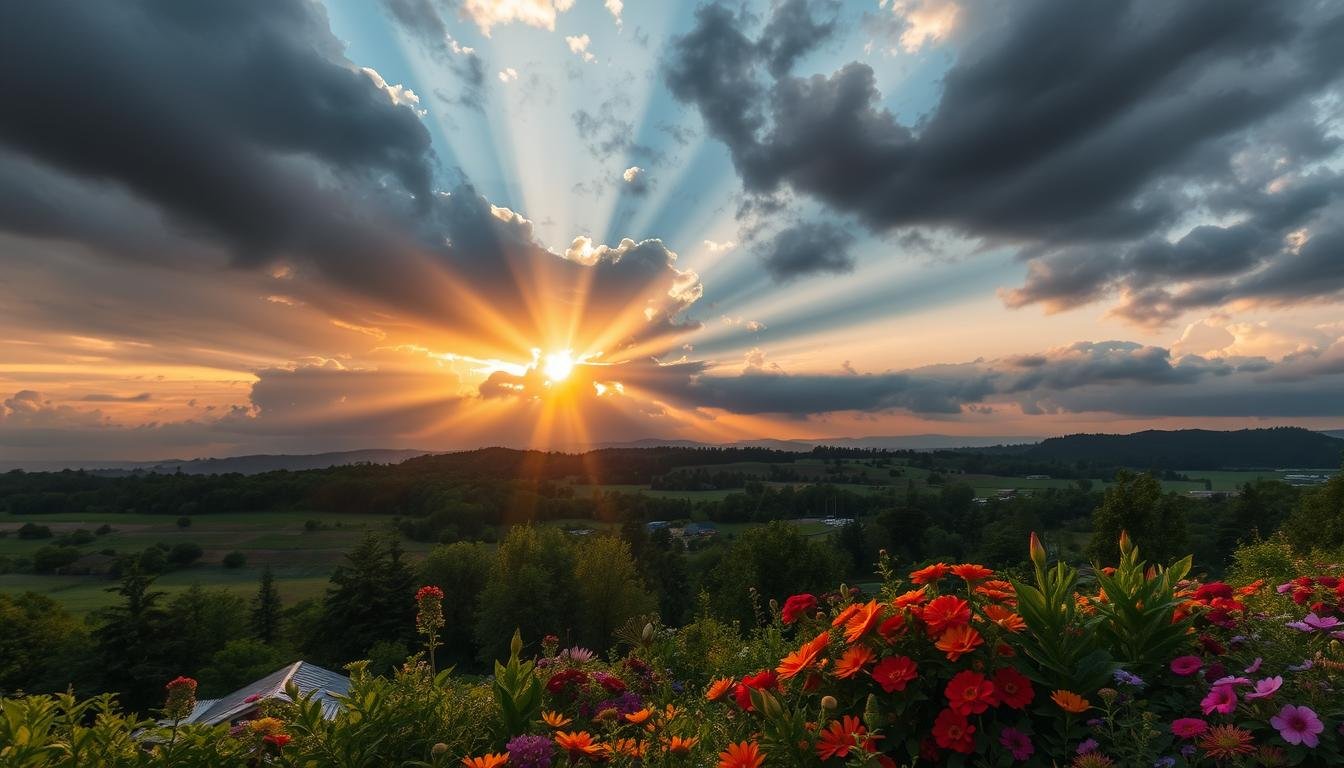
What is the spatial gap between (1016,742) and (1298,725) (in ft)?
3.26

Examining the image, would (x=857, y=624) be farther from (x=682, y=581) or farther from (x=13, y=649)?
(x=682, y=581)

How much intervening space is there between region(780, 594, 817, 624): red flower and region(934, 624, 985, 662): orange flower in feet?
3.43

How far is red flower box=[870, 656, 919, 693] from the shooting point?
96.4 inches

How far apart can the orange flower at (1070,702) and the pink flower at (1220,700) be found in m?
0.45

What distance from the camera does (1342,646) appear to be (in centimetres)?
289

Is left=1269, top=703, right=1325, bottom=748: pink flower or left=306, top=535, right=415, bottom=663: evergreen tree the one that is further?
left=306, top=535, right=415, bottom=663: evergreen tree

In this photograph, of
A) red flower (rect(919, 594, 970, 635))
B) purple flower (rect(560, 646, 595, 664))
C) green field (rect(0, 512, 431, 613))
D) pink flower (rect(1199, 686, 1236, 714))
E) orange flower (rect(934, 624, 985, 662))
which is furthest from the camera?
green field (rect(0, 512, 431, 613))

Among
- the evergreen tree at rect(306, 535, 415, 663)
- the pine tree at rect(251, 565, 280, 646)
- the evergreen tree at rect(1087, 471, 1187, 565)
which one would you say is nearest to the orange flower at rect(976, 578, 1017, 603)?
the evergreen tree at rect(1087, 471, 1187, 565)

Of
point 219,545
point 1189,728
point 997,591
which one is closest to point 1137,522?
point 997,591

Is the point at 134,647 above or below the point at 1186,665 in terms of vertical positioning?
below

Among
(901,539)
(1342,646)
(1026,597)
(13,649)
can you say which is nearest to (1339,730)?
(1342,646)

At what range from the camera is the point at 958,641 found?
8.17 feet

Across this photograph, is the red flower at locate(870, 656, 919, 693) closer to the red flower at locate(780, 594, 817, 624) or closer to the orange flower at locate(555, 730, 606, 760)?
the red flower at locate(780, 594, 817, 624)

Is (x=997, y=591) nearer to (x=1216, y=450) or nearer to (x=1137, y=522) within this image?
(x=1137, y=522)
